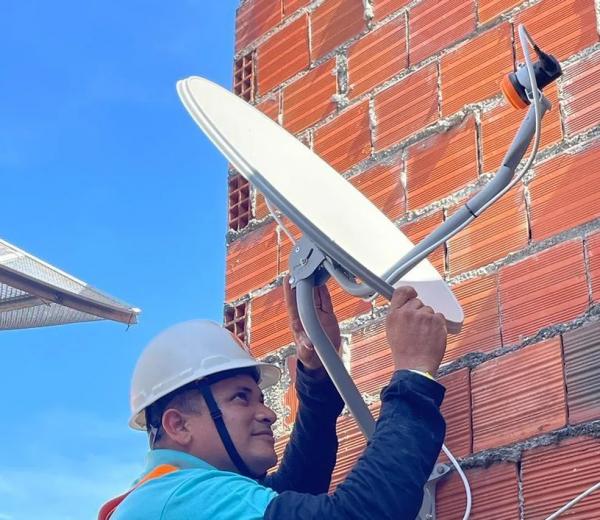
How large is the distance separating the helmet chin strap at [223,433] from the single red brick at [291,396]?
0.49 meters

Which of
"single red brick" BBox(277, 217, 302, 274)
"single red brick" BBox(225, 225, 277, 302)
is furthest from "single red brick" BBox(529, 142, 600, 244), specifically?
"single red brick" BBox(225, 225, 277, 302)

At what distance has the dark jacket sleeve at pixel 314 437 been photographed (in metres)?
2.87

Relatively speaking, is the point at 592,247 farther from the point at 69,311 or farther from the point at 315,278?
the point at 69,311

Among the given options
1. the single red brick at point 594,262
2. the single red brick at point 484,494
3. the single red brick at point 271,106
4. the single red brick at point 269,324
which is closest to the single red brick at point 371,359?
the single red brick at point 269,324

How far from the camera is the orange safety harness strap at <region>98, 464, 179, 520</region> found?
2.55m

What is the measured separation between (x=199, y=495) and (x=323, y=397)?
613 mm

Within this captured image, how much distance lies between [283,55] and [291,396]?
1295 millimetres

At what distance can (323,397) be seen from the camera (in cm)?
287

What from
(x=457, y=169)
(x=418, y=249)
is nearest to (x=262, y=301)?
(x=457, y=169)

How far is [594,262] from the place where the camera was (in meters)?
→ 2.62

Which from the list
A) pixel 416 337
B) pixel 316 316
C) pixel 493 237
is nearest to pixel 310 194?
pixel 316 316

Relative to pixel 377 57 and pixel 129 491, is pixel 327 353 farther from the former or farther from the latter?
pixel 377 57

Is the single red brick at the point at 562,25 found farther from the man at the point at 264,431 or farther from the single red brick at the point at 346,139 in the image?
the man at the point at 264,431

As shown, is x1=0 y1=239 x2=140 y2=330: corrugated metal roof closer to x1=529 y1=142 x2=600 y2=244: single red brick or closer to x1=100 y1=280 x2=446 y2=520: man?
x1=100 y1=280 x2=446 y2=520: man
